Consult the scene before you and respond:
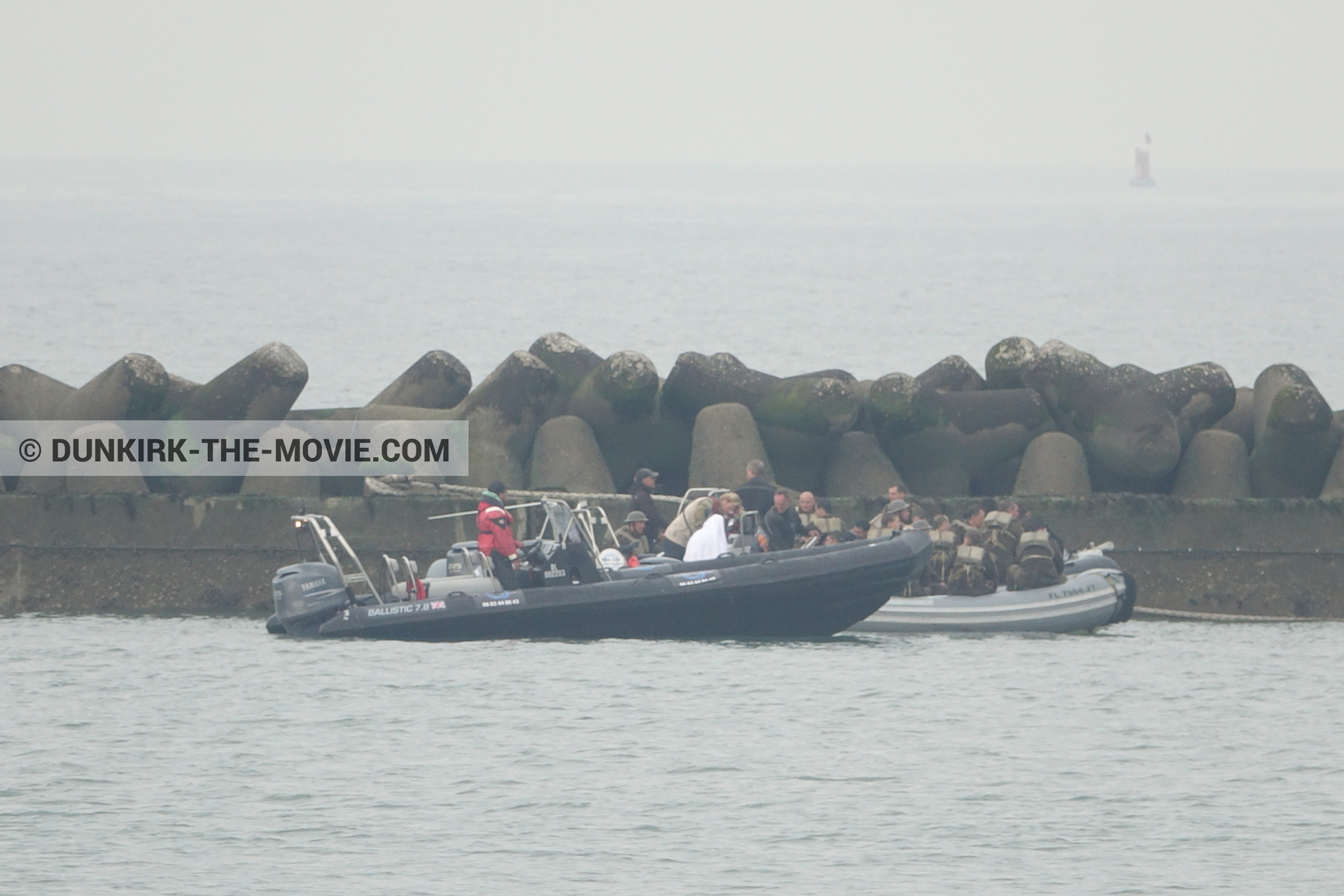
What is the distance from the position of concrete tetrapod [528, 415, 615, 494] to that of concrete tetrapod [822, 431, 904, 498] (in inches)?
84.3

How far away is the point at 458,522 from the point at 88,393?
4107 mm

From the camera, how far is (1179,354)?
2874 inches

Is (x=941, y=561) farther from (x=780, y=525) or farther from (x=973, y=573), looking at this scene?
(x=780, y=525)

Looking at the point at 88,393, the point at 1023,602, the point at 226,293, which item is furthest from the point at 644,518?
the point at 226,293

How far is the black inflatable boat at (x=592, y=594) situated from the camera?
17.8 meters

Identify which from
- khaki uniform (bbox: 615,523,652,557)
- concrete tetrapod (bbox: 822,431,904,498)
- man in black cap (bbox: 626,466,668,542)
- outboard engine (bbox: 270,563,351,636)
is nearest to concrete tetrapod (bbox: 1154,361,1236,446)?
concrete tetrapod (bbox: 822,431,904,498)

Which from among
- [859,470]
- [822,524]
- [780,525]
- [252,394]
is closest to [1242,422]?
[859,470]

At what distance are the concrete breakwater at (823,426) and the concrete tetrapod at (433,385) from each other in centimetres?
26

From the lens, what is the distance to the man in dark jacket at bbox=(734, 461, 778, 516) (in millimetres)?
19234

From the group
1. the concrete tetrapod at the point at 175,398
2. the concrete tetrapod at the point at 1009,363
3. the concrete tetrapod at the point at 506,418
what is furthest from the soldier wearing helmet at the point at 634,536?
the concrete tetrapod at the point at 175,398

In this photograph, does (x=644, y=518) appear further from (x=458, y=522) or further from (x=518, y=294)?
(x=518, y=294)

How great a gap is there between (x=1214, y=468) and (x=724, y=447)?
4708 millimetres

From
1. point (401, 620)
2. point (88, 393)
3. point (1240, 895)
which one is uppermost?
point (88, 393)

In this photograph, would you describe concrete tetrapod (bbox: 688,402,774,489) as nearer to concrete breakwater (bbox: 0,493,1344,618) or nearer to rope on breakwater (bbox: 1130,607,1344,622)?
concrete breakwater (bbox: 0,493,1344,618)
